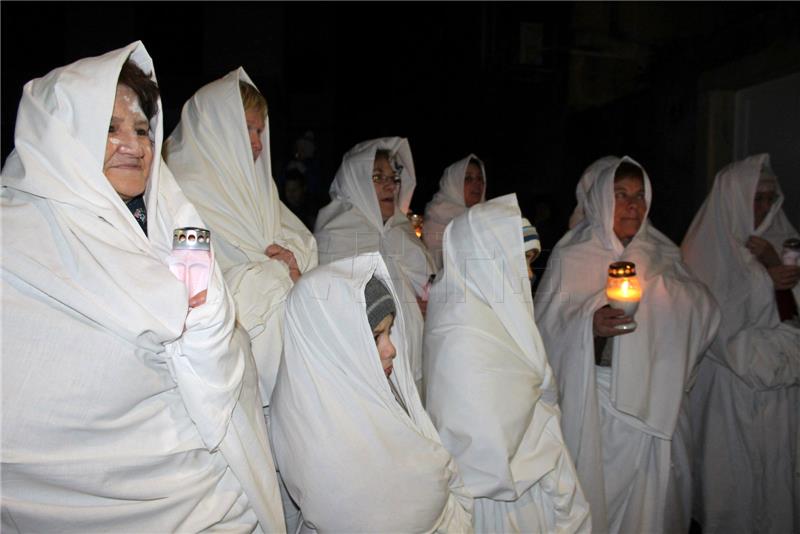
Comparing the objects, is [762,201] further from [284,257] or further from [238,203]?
[238,203]

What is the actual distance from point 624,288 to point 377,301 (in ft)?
5.10

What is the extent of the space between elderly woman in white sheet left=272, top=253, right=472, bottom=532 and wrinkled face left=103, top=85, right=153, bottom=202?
0.66 m

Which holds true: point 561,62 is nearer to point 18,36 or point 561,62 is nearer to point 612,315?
point 612,315

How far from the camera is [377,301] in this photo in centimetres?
243

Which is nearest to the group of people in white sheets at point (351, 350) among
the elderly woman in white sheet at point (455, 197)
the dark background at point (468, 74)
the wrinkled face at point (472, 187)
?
the elderly woman in white sheet at point (455, 197)

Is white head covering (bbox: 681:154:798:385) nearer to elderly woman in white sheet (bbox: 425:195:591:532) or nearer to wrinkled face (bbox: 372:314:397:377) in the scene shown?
elderly woman in white sheet (bbox: 425:195:591:532)

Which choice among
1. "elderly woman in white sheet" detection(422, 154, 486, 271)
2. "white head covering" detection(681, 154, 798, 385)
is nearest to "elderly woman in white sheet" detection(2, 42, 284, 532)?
"white head covering" detection(681, 154, 798, 385)

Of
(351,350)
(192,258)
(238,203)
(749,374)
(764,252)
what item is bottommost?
(749,374)

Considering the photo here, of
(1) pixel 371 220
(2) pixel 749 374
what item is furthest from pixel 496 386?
(1) pixel 371 220

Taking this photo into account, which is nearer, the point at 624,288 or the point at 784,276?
the point at 624,288

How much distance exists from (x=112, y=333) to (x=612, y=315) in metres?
2.60

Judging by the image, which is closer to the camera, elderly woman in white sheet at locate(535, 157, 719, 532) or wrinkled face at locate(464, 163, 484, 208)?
elderly woman in white sheet at locate(535, 157, 719, 532)

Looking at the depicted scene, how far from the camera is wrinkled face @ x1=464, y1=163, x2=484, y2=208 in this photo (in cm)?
612

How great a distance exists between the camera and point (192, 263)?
1770mm
